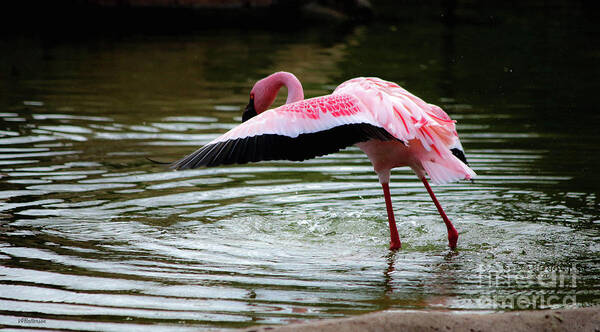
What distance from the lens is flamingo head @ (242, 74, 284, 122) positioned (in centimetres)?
638

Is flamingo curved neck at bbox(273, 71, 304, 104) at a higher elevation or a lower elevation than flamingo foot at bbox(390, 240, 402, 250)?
higher

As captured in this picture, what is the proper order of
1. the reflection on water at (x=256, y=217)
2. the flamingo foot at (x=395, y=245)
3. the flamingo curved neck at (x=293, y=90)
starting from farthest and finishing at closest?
1. the flamingo curved neck at (x=293, y=90)
2. the flamingo foot at (x=395, y=245)
3. the reflection on water at (x=256, y=217)

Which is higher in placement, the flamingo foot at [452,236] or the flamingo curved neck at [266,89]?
the flamingo curved neck at [266,89]

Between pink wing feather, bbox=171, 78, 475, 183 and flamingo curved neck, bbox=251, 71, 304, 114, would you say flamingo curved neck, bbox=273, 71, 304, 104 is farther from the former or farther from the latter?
pink wing feather, bbox=171, 78, 475, 183

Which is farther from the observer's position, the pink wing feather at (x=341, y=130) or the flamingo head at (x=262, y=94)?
the flamingo head at (x=262, y=94)

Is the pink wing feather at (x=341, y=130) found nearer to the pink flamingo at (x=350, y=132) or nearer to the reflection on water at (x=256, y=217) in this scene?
the pink flamingo at (x=350, y=132)

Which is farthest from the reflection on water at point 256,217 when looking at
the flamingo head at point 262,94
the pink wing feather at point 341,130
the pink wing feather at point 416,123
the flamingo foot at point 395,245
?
the flamingo head at point 262,94

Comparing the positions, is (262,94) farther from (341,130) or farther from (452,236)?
(452,236)

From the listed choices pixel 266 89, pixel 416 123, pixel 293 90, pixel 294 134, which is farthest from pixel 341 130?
pixel 266 89

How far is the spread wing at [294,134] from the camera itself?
4.84 m

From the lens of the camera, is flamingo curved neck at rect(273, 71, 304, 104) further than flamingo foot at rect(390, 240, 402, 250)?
Yes

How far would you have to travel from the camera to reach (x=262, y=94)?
21.0ft

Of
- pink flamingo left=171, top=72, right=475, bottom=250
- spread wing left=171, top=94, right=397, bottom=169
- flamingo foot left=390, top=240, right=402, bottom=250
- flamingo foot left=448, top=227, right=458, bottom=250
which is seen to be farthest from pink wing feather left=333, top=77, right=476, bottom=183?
flamingo foot left=390, top=240, right=402, bottom=250

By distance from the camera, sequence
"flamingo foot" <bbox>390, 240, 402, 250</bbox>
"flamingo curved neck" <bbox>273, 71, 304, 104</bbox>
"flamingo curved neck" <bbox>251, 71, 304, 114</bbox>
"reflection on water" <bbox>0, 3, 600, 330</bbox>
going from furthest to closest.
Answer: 1. "flamingo curved neck" <bbox>251, 71, 304, 114</bbox>
2. "flamingo curved neck" <bbox>273, 71, 304, 104</bbox>
3. "flamingo foot" <bbox>390, 240, 402, 250</bbox>
4. "reflection on water" <bbox>0, 3, 600, 330</bbox>
